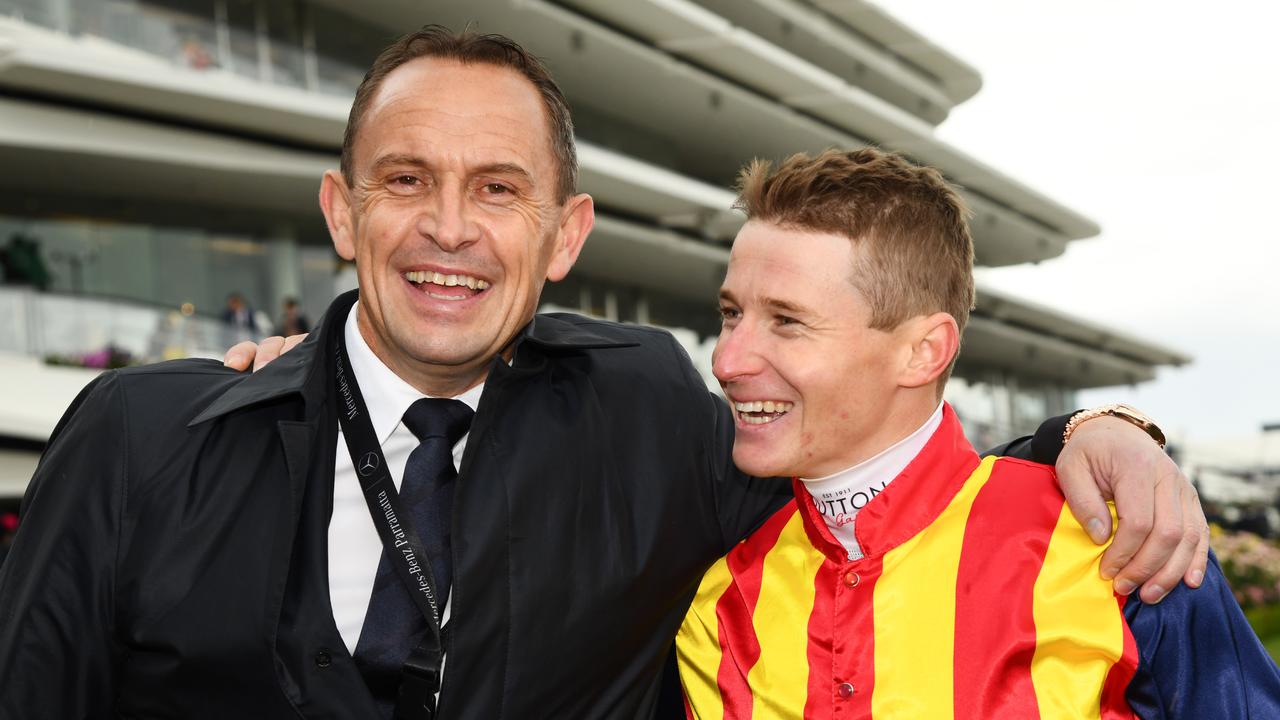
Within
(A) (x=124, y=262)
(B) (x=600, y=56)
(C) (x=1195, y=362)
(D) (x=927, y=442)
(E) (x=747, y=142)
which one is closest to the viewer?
(D) (x=927, y=442)

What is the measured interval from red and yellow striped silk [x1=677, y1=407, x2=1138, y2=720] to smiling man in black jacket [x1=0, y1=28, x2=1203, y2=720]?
143mm

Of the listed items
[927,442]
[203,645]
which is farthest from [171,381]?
[927,442]

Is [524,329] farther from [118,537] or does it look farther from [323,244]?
[323,244]

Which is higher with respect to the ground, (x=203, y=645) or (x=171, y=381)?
(x=171, y=381)

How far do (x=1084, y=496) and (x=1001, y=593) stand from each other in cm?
27

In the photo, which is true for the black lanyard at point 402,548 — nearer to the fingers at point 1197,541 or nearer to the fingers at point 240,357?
the fingers at point 240,357

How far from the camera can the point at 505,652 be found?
250 centimetres

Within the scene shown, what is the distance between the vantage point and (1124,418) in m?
Answer: 2.62

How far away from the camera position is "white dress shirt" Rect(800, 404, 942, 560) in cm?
267

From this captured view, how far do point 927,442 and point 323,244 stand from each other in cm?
1698

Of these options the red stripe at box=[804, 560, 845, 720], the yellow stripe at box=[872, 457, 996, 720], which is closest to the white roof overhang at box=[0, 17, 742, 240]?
the red stripe at box=[804, 560, 845, 720]

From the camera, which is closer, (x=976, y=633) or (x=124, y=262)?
(x=976, y=633)

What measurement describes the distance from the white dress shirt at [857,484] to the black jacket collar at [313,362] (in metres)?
0.72

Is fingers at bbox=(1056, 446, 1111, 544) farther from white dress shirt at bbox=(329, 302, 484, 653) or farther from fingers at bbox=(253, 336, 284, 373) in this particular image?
fingers at bbox=(253, 336, 284, 373)
